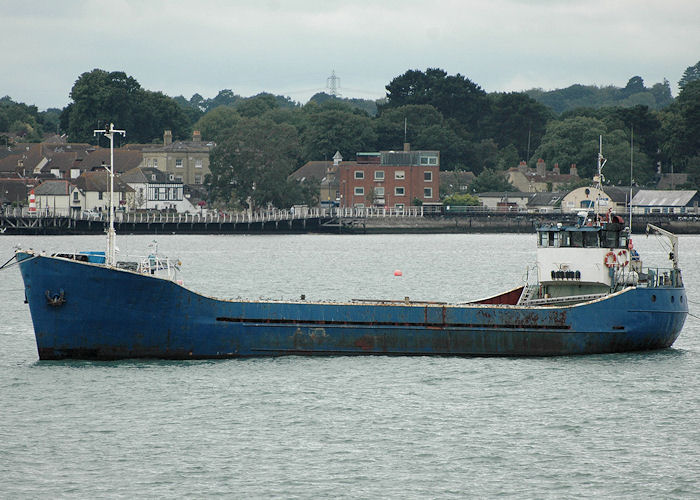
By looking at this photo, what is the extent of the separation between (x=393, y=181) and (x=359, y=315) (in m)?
141

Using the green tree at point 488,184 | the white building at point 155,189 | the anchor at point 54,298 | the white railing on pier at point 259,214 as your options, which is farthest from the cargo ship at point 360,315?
the green tree at point 488,184

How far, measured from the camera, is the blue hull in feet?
116

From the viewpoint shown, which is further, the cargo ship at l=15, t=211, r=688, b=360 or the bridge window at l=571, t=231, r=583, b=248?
the bridge window at l=571, t=231, r=583, b=248

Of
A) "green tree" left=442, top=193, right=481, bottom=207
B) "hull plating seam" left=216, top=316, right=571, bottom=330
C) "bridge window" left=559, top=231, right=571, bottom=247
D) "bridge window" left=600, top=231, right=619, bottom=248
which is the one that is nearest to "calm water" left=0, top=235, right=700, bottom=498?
"hull plating seam" left=216, top=316, right=571, bottom=330

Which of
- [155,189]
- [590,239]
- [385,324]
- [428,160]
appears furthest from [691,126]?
[385,324]

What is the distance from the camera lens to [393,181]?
177875 millimetres

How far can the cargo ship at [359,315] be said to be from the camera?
1391 inches

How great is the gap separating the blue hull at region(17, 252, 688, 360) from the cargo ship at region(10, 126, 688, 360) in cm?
3

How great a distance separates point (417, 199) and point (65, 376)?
473 feet

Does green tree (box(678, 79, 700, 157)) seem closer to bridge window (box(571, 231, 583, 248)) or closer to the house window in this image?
the house window

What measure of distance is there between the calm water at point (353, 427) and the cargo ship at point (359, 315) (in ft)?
1.76

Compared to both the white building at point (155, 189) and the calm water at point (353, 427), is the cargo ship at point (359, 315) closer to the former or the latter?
the calm water at point (353, 427)

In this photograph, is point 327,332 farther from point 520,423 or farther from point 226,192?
point 226,192

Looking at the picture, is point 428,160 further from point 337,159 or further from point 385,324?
point 385,324
